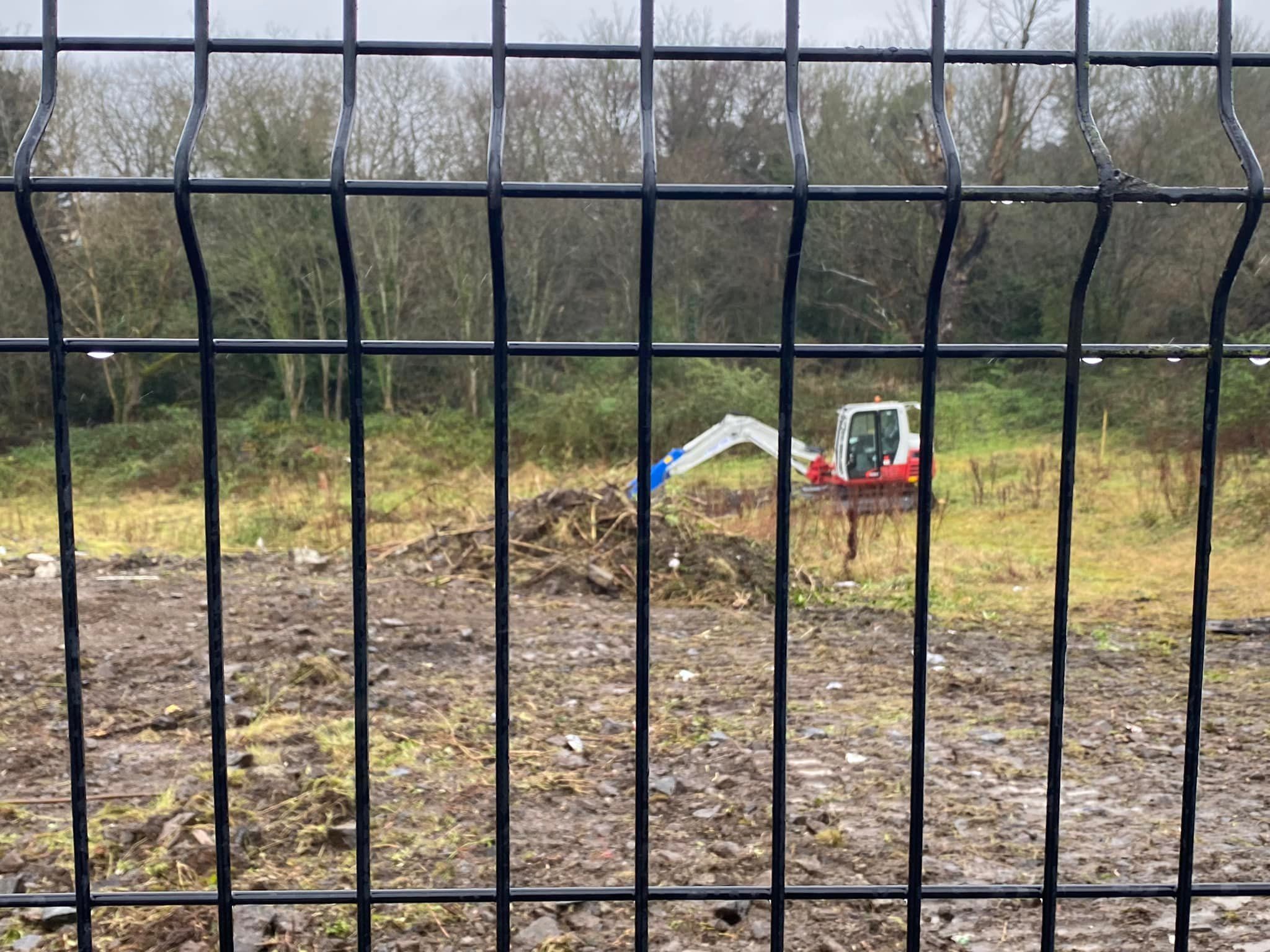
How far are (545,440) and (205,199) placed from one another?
6.93 m

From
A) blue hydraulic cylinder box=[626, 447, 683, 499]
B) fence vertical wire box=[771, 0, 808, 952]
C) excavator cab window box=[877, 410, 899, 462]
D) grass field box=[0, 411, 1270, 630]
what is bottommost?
grass field box=[0, 411, 1270, 630]

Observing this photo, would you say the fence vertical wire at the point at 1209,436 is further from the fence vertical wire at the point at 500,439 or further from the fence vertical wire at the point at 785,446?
the fence vertical wire at the point at 500,439

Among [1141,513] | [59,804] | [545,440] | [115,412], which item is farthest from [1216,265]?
[115,412]

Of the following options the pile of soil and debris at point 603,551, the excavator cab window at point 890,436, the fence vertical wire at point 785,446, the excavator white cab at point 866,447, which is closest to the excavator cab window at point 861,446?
the excavator white cab at point 866,447

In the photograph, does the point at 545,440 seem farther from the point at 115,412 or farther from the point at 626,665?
the point at 626,665

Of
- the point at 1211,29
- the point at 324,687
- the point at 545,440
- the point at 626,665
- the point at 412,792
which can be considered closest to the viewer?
the point at 412,792

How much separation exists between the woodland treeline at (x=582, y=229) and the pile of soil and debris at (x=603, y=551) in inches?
337

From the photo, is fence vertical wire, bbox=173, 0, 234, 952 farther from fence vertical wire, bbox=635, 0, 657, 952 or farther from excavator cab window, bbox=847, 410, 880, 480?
excavator cab window, bbox=847, 410, 880, 480

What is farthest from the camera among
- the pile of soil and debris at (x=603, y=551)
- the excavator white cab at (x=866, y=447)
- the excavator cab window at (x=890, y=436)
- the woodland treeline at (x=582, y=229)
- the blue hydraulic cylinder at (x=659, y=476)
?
the woodland treeline at (x=582, y=229)

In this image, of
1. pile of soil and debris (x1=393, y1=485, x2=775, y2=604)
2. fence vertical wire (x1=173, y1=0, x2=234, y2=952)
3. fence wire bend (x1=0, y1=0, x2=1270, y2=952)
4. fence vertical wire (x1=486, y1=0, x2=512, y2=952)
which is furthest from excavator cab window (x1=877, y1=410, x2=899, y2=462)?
fence vertical wire (x1=173, y1=0, x2=234, y2=952)

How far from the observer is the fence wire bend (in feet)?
5.29

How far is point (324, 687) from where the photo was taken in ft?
19.3

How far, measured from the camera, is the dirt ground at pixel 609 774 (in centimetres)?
330

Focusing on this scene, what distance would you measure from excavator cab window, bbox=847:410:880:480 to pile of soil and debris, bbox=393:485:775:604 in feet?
10.2
